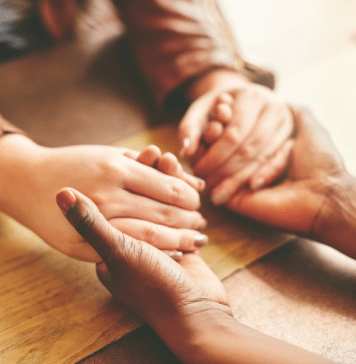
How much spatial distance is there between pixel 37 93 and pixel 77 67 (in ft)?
0.46

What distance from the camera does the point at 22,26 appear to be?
0.84 meters

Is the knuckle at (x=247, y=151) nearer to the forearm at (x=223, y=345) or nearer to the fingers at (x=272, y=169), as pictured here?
the fingers at (x=272, y=169)

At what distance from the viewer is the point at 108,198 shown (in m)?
0.41

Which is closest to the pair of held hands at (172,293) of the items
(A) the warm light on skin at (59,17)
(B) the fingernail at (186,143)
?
(B) the fingernail at (186,143)

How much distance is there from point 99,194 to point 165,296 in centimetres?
16

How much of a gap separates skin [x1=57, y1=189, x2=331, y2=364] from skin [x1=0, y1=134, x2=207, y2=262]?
0.07 metres

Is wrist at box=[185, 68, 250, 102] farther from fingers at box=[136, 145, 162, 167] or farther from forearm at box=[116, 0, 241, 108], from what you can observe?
fingers at box=[136, 145, 162, 167]

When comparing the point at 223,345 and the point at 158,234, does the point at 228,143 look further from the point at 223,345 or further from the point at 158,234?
the point at 223,345

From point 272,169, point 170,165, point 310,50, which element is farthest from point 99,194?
point 310,50

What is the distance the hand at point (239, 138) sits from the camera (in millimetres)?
571

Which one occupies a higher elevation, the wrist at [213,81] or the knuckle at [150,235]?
the wrist at [213,81]

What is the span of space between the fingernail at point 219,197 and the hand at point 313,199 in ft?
0.05

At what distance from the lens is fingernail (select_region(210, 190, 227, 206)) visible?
1.80ft

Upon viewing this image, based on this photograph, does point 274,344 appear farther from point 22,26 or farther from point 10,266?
point 22,26
